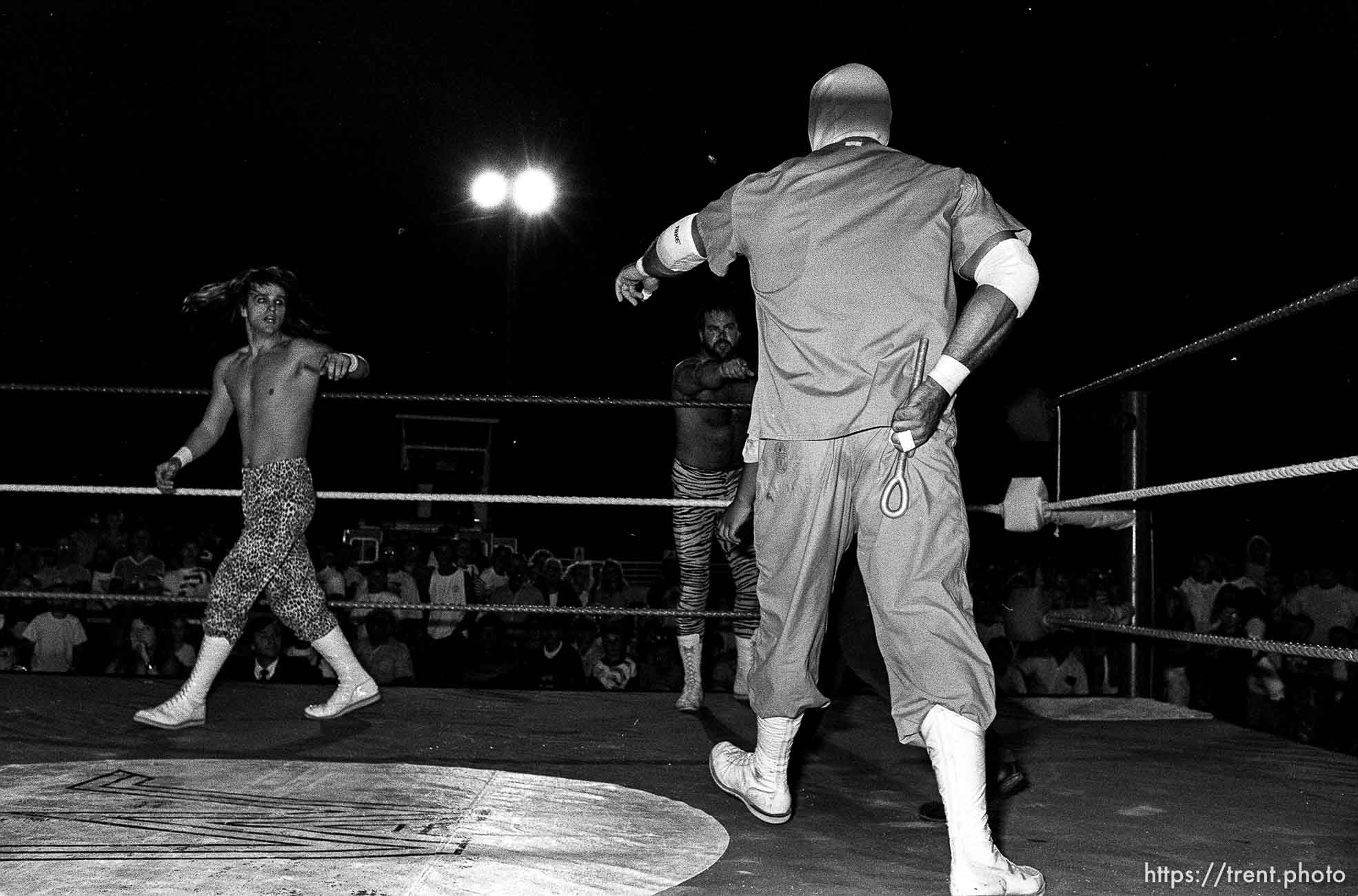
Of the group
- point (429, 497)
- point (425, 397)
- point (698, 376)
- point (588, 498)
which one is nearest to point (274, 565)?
point (429, 497)

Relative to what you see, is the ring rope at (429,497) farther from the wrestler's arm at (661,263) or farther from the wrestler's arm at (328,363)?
the wrestler's arm at (661,263)

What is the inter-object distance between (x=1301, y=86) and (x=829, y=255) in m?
6.83

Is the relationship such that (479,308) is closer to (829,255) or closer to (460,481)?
(460,481)

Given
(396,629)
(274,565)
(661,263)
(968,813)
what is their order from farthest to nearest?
(396,629), (274,565), (661,263), (968,813)

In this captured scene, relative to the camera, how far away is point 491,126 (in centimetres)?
905

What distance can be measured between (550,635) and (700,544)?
98.9 inches

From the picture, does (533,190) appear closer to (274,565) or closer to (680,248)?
(274,565)

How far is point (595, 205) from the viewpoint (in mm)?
10750

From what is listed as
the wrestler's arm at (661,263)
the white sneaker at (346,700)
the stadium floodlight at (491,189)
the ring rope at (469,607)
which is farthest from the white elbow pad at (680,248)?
the stadium floodlight at (491,189)

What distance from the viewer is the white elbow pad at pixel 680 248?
72.5 inches

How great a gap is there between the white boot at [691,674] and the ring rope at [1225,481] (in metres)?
1.12

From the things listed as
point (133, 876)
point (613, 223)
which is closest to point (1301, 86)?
point (613, 223)

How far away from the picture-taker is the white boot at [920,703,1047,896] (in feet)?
4.61

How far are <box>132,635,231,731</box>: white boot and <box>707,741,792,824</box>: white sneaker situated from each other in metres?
1.51
